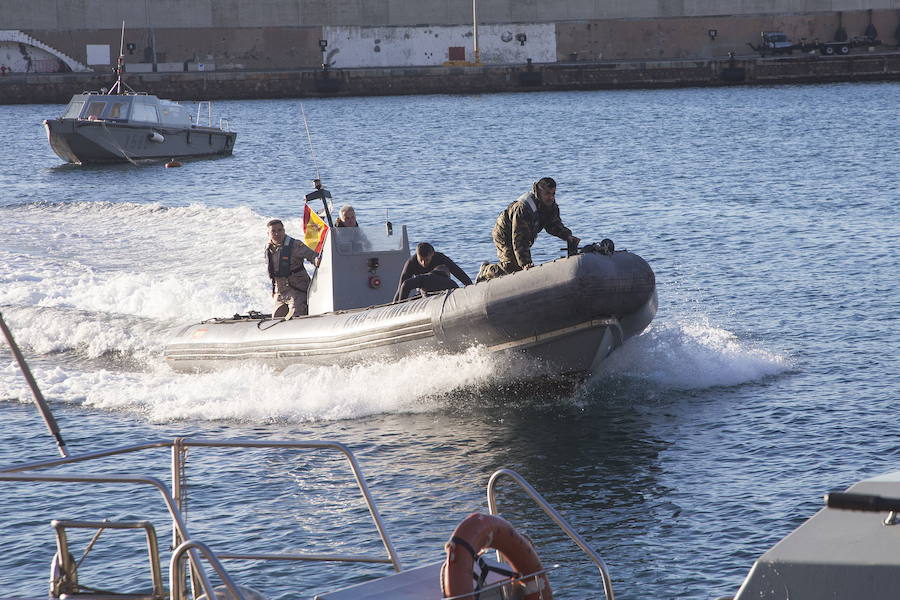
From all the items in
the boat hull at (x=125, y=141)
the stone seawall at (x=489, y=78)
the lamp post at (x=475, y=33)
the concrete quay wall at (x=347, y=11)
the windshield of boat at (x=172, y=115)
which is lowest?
the boat hull at (x=125, y=141)

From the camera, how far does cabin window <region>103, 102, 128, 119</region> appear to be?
36188mm

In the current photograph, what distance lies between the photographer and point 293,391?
36.6ft

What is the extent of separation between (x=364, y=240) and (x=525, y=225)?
210cm

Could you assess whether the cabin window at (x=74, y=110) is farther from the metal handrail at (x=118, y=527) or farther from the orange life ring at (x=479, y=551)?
the orange life ring at (x=479, y=551)

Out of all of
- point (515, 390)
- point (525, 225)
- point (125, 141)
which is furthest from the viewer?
point (125, 141)

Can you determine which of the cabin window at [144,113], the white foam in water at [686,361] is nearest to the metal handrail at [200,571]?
the white foam in water at [686,361]

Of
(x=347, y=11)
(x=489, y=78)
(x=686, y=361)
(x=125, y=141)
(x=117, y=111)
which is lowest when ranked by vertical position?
(x=686, y=361)

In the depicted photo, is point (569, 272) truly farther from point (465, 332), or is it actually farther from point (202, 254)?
point (202, 254)

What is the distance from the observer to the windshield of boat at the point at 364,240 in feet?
37.4

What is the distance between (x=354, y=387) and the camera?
10914mm

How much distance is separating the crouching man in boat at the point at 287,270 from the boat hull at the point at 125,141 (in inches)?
1012

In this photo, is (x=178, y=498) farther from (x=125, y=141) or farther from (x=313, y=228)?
(x=125, y=141)

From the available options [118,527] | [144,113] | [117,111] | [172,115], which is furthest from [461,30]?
[118,527]

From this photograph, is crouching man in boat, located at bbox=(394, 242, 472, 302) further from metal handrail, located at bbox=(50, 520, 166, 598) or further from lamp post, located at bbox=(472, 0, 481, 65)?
lamp post, located at bbox=(472, 0, 481, 65)
